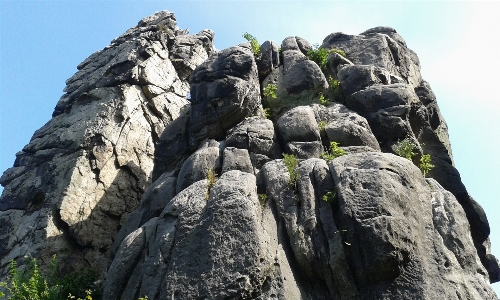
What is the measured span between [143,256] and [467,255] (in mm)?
7929

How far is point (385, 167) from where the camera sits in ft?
48.6

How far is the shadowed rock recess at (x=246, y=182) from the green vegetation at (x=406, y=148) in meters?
0.37

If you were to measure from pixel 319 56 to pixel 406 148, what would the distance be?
6.53 meters

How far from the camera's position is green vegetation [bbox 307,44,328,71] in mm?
22406

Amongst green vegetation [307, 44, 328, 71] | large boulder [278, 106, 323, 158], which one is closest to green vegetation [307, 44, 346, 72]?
green vegetation [307, 44, 328, 71]

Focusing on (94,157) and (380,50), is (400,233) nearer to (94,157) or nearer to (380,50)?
(380,50)

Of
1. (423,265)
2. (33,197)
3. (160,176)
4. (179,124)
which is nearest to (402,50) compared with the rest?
(179,124)

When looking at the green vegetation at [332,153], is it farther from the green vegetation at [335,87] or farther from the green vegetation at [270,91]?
the green vegetation at [270,91]

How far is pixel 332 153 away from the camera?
17.0m

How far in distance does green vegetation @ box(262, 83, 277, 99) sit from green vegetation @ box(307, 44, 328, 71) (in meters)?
2.18

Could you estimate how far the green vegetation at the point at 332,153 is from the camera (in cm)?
1665

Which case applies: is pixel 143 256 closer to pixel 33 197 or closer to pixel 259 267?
pixel 259 267

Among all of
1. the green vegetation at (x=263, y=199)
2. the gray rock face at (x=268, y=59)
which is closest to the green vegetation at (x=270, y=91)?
the gray rock face at (x=268, y=59)

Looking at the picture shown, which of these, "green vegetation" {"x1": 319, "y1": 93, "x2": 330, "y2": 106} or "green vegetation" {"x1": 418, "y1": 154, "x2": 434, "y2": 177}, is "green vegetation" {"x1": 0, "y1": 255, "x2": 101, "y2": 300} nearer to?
"green vegetation" {"x1": 319, "y1": 93, "x2": 330, "y2": 106}
